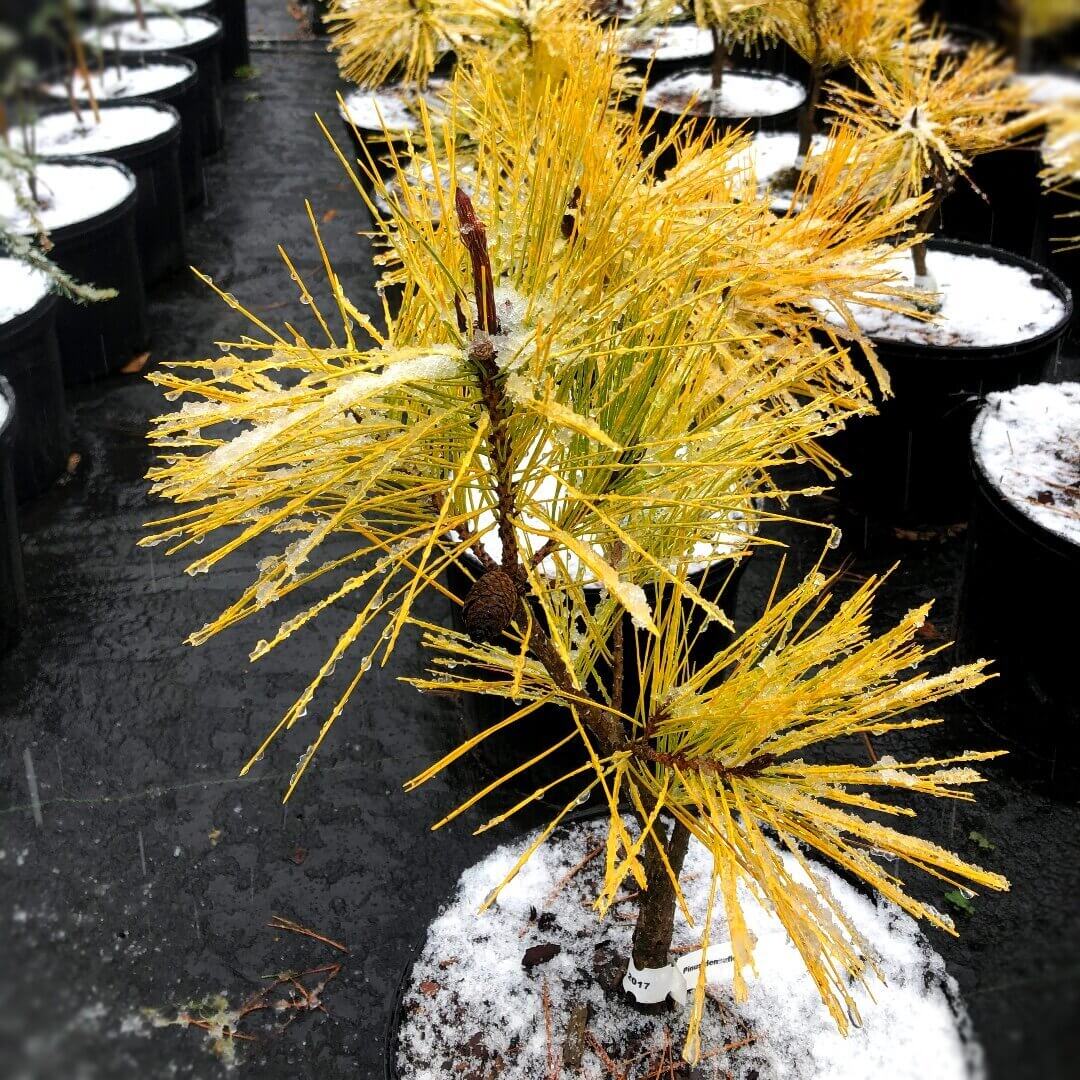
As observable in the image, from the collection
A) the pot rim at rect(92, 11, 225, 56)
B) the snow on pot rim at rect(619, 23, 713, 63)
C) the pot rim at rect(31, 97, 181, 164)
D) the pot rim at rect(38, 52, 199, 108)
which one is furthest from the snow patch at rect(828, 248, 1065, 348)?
the pot rim at rect(92, 11, 225, 56)

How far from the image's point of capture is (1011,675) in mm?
1663

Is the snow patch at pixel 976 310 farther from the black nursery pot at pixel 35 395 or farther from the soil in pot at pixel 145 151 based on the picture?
the soil in pot at pixel 145 151

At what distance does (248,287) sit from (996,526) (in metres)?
2.43

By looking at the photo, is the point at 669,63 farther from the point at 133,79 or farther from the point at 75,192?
the point at 75,192

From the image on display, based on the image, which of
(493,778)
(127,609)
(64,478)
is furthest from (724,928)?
(64,478)

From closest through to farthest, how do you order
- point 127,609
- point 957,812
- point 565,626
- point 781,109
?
1. point 565,626
2. point 957,812
3. point 127,609
4. point 781,109

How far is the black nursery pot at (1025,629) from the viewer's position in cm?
154

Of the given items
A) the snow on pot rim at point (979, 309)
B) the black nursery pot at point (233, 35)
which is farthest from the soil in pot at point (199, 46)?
the snow on pot rim at point (979, 309)

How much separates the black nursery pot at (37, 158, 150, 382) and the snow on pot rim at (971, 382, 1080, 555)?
2224mm

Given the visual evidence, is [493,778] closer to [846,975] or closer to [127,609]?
[846,975]

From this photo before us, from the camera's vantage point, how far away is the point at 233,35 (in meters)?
5.07

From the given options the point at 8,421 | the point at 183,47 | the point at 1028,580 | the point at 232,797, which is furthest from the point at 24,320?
the point at 183,47

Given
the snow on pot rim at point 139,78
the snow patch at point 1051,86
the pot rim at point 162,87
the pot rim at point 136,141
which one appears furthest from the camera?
the snow on pot rim at point 139,78

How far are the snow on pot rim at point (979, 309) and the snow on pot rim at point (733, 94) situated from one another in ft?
2.75
